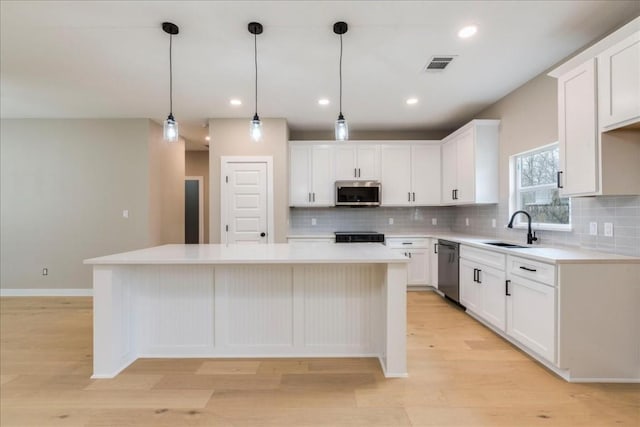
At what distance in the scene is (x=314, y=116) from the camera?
174 inches

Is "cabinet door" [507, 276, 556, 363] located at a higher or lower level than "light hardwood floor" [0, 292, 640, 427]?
higher

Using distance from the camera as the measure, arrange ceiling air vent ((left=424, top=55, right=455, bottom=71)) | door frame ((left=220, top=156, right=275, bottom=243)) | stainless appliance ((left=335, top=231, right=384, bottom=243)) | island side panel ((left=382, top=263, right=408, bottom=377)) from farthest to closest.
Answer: stainless appliance ((left=335, top=231, right=384, bottom=243)), door frame ((left=220, top=156, right=275, bottom=243)), ceiling air vent ((left=424, top=55, right=455, bottom=71)), island side panel ((left=382, top=263, right=408, bottom=377))

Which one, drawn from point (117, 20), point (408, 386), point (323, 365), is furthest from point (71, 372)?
point (117, 20)

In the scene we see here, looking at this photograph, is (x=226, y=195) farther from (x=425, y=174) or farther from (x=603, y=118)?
(x=603, y=118)

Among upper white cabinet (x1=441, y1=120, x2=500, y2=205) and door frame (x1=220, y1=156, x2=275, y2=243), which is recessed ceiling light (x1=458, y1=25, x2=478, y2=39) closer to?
upper white cabinet (x1=441, y1=120, x2=500, y2=205)

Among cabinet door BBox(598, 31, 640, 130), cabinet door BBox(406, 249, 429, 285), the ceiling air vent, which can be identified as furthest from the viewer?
cabinet door BBox(406, 249, 429, 285)

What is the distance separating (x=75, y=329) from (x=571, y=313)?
450cm

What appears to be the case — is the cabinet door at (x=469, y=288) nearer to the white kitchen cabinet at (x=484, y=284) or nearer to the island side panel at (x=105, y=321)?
the white kitchen cabinet at (x=484, y=284)

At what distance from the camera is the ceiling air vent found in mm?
2781

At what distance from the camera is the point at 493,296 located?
301 cm

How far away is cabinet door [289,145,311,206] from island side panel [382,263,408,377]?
2.85 metres

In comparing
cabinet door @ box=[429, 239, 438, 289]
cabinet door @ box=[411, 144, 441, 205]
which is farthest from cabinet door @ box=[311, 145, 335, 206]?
cabinet door @ box=[429, 239, 438, 289]

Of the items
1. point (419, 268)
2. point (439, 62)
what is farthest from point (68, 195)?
point (419, 268)

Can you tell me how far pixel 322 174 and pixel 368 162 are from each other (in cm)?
77
